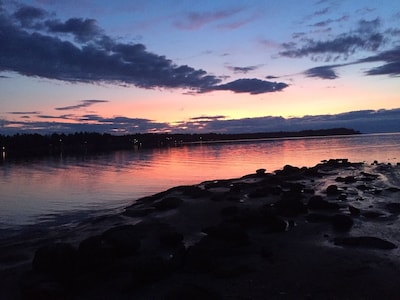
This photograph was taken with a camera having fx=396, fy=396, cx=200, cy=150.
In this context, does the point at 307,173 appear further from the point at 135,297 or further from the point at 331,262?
the point at 135,297

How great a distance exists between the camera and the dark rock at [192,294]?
27.1ft

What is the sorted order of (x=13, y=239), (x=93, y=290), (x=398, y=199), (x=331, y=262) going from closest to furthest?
(x=93, y=290)
(x=331, y=262)
(x=13, y=239)
(x=398, y=199)

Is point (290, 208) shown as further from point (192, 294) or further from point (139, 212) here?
point (192, 294)

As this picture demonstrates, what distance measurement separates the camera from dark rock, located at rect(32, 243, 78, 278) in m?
10.1

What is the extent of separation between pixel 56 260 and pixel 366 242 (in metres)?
9.17

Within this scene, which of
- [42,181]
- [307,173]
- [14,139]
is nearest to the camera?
[307,173]

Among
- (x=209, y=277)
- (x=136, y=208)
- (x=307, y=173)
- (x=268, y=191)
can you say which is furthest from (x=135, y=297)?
(x=307, y=173)

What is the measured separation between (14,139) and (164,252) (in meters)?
188

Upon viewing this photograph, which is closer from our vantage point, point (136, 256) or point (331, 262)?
point (331, 262)

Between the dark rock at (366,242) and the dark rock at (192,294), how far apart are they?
5777 millimetres

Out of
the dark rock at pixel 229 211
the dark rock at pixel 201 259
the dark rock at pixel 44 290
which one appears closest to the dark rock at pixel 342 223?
the dark rock at pixel 229 211

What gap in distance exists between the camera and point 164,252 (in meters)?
12.1

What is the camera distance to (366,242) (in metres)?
12.4

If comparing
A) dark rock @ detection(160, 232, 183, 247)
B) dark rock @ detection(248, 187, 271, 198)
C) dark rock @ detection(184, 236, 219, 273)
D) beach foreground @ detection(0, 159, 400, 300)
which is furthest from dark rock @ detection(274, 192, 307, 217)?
dark rock @ detection(184, 236, 219, 273)
